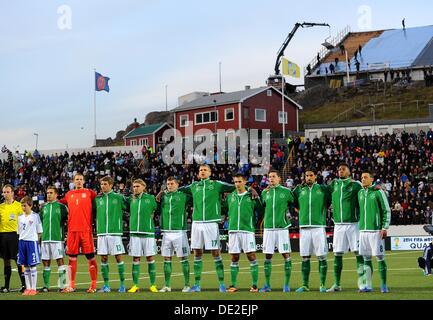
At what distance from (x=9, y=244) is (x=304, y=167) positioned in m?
28.2

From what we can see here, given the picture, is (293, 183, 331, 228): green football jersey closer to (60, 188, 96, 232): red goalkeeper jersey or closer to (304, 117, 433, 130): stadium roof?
(60, 188, 96, 232): red goalkeeper jersey

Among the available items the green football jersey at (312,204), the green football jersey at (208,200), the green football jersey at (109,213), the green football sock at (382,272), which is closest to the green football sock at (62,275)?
the green football jersey at (109,213)

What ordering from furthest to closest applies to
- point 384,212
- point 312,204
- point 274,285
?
point 274,285, point 312,204, point 384,212

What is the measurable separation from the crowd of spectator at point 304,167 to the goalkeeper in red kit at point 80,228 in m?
21.1

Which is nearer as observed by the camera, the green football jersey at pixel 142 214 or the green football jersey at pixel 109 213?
the green football jersey at pixel 142 214

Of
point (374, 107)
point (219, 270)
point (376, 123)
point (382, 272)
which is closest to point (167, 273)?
point (219, 270)

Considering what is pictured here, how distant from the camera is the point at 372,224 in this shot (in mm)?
16312

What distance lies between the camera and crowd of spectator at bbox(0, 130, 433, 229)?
131 feet

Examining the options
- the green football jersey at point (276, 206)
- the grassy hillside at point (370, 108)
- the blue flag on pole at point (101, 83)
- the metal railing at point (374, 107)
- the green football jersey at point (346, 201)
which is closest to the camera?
the green football jersey at point (346, 201)

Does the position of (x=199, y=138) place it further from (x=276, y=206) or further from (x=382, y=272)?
(x=382, y=272)

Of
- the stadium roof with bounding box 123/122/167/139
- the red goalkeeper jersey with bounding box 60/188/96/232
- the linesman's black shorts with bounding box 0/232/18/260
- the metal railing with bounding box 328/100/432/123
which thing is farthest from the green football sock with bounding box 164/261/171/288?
the metal railing with bounding box 328/100/432/123

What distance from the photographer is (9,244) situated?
19.4 metres

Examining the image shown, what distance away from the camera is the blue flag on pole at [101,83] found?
68688 mm

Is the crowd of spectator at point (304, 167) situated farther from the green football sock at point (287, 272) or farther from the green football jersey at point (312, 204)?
the green football sock at point (287, 272)
